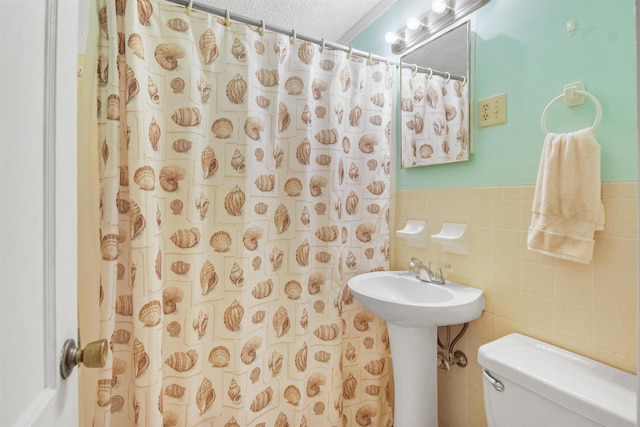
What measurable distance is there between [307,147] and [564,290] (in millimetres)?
1146

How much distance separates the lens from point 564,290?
1002 millimetres

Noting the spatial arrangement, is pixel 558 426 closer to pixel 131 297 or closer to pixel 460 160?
pixel 460 160

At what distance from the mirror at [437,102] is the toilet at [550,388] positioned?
31.3 inches

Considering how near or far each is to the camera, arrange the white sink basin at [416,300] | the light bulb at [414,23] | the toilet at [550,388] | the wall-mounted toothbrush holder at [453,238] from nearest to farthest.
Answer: the toilet at [550,388] < the white sink basin at [416,300] < the wall-mounted toothbrush holder at [453,238] < the light bulb at [414,23]

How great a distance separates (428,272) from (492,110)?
0.75 m

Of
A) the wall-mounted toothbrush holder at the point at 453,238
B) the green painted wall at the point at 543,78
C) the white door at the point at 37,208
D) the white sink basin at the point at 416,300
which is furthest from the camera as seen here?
the wall-mounted toothbrush holder at the point at 453,238

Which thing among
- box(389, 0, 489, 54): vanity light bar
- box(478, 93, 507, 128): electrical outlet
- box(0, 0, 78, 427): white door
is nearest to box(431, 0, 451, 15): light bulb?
box(389, 0, 489, 54): vanity light bar

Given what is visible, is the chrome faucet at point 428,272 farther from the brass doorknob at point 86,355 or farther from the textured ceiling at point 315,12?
the textured ceiling at point 315,12

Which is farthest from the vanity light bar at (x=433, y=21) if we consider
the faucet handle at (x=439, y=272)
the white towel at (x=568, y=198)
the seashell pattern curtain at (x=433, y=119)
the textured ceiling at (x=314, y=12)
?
the faucet handle at (x=439, y=272)

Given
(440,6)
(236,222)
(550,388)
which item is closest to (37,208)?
(236,222)

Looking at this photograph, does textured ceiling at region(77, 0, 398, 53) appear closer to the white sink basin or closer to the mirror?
the mirror

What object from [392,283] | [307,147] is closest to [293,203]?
[307,147]

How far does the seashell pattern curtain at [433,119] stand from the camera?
1.35 meters

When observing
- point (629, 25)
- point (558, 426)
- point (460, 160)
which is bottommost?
point (558, 426)
